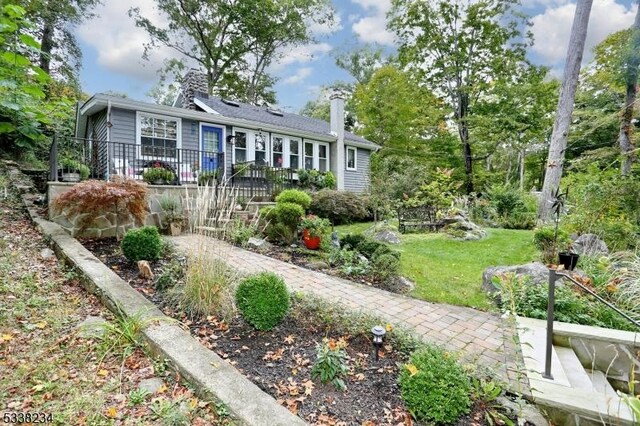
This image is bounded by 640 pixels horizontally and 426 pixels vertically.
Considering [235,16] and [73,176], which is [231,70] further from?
[73,176]

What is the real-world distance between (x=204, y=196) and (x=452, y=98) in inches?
703

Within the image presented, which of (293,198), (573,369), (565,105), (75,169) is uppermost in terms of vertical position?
(565,105)

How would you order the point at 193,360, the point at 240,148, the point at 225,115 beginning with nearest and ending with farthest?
1. the point at 193,360
2. the point at 225,115
3. the point at 240,148

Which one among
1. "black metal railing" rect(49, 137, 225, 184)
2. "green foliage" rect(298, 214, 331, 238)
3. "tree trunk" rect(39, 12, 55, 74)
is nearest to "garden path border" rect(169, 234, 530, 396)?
"green foliage" rect(298, 214, 331, 238)

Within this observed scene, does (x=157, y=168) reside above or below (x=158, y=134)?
below

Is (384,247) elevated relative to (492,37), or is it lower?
lower

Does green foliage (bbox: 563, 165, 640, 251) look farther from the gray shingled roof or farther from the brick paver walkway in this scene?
the gray shingled roof

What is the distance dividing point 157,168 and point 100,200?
2.73 m

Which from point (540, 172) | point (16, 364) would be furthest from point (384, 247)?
point (540, 172)

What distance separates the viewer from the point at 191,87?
12.5m

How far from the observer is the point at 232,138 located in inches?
454

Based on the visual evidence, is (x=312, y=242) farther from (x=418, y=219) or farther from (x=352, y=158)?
(x=352, y=158)

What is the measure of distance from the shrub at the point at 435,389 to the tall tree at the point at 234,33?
2154cm

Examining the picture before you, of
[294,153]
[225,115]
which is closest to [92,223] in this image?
[225,115]
